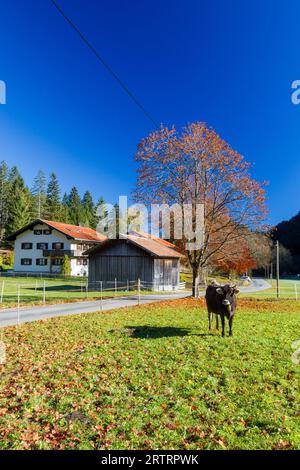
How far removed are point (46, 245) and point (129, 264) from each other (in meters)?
29.7

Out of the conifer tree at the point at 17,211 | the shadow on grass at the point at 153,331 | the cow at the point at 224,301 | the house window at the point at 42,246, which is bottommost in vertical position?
the shadow on grass at the point at 153,331

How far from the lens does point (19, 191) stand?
3123 inches

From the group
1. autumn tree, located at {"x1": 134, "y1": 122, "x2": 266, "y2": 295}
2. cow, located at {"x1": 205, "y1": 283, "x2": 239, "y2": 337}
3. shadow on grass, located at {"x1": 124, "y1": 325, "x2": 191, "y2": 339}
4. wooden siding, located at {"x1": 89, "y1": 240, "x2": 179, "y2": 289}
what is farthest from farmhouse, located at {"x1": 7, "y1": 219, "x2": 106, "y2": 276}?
cow, located at {"x1": 205, "y1": 283, "x2": 239, "y2": 337}

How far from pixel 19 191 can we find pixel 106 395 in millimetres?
80222

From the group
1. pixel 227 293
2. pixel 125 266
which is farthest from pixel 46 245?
pixel 227 293

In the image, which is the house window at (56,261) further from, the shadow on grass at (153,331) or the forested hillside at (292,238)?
the forested hillside at (292,238)

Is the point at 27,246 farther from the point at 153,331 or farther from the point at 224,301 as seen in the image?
the point at 224,301

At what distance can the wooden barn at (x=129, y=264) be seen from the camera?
36.2 m

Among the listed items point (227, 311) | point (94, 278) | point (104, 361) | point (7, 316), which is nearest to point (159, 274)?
point (94, 278)

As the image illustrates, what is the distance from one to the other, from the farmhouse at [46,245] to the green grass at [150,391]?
48990 millimetres

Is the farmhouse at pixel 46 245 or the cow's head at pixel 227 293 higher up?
the farmhouse at pixel 46 245

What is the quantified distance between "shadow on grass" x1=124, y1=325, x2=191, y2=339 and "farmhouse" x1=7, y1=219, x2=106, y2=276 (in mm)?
46756

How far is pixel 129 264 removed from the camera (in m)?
37.0

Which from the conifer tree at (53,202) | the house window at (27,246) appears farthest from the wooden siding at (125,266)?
the conifer tree at (53,202)
